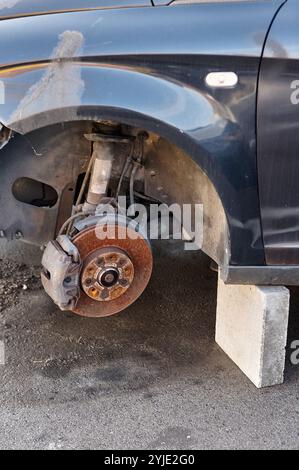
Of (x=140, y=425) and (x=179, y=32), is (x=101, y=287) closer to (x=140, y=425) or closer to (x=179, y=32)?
(x=140, y=425)

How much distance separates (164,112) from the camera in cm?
220

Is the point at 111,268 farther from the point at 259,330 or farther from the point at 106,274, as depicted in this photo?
the point at 259,330

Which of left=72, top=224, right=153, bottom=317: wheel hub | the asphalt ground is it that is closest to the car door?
left=72, top=224, right=153, bottom=317: wheel hub

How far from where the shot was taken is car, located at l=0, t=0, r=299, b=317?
220 cm

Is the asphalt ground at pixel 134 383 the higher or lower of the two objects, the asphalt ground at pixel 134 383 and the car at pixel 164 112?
the lower

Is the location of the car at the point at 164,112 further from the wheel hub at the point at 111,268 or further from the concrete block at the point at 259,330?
the concrete block at the point at 259,330

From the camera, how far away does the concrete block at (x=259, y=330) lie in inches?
102

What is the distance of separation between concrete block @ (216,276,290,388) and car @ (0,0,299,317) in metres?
0.11

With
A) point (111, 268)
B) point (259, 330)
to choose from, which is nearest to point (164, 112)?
point (111, 268)

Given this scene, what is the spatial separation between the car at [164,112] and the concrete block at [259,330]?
0.11 m

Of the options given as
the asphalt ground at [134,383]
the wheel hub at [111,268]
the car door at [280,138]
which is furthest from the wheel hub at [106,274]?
the car door at [280,138]

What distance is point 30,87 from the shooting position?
2223mm

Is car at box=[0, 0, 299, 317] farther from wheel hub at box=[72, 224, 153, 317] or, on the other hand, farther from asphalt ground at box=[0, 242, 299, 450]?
asphalt ground at box=[0, 242, 299, 450]
